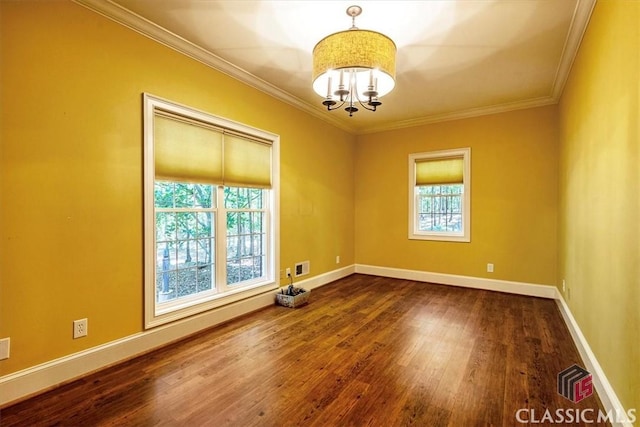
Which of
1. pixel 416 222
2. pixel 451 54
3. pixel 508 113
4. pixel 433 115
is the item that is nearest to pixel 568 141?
pixel 508 113

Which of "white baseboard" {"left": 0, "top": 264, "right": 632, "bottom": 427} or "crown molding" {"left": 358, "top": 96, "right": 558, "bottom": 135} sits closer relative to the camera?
"white baseboard" {"left": 0, "top": 264, "right": 632, "bottom": 427}

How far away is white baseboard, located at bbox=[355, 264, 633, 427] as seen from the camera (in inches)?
72.1

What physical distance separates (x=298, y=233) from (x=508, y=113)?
11.8 feet

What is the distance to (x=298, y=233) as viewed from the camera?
4.46 metres

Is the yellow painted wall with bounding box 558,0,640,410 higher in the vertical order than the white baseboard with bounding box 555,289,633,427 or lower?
higher

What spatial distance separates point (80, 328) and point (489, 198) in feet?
16.8

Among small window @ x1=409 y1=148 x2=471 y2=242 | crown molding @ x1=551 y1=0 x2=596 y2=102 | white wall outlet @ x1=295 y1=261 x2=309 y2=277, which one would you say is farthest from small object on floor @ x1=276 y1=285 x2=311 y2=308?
crown molding @ x1=551 y1=0 x2=596 y2=102

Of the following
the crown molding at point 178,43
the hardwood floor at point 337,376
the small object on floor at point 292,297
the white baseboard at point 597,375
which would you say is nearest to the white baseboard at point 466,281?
the hardwood floor at point 337,376

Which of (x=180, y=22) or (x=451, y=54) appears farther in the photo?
(x=451, y=54)

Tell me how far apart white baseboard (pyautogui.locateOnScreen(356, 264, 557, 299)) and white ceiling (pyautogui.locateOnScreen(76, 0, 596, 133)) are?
2657mm

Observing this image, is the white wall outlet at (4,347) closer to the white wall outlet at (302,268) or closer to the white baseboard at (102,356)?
the white baseboard at (102,356)

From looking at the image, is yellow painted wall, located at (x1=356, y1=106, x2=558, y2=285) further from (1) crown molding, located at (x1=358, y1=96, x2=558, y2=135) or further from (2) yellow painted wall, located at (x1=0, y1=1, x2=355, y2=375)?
(2) yellow painted wall, located at (x1=0, y1=1, x2=355, y2=375)

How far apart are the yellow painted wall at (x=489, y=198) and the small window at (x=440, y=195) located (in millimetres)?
101

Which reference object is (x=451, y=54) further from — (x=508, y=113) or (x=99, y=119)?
(x=99, y=119)
